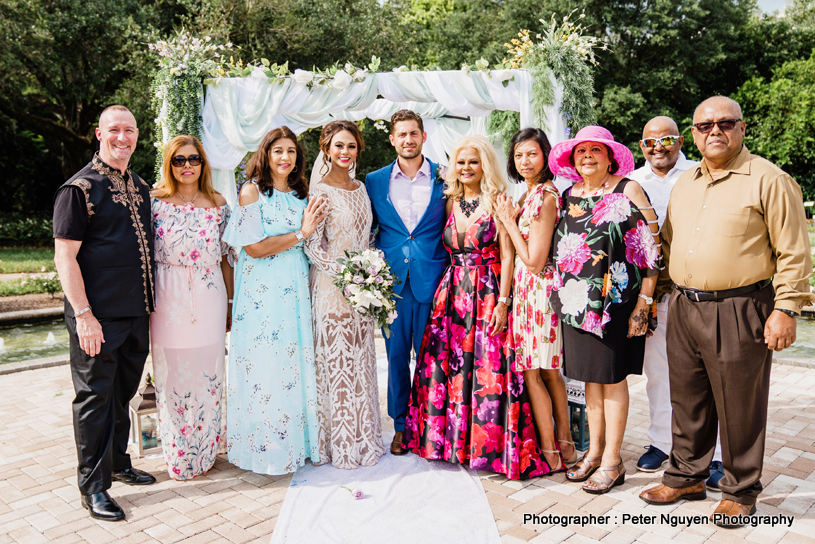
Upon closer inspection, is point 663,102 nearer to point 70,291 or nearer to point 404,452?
point 404,452

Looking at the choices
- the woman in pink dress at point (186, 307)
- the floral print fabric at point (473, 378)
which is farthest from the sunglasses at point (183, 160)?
the floral print fabric at point (473, 378)

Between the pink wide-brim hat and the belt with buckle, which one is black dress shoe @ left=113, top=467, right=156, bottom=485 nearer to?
the pink wide-brim hat

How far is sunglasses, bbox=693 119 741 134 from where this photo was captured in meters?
2.85

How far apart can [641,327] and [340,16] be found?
13778 mm

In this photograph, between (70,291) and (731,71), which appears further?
(731,71)

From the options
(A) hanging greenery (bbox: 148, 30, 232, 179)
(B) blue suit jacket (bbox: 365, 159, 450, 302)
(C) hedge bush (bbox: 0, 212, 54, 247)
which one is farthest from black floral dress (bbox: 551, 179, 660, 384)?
(C) hedge bush (bbox: 0, 212, 54, 247)

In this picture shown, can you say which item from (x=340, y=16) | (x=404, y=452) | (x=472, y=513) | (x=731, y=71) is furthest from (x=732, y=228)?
Result: (x=731, y=71)

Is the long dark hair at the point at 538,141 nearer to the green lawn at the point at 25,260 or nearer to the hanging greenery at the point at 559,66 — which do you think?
the hanging greenery at the point at 559,66

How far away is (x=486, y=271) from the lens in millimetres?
3586

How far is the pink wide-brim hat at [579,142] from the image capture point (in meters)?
3.18

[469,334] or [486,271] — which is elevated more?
[486,271]

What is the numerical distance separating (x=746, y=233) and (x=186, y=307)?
310 cm

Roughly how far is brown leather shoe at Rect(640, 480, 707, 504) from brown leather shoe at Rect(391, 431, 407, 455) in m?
1.50

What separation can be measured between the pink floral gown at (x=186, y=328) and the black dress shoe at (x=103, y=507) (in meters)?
0.45
